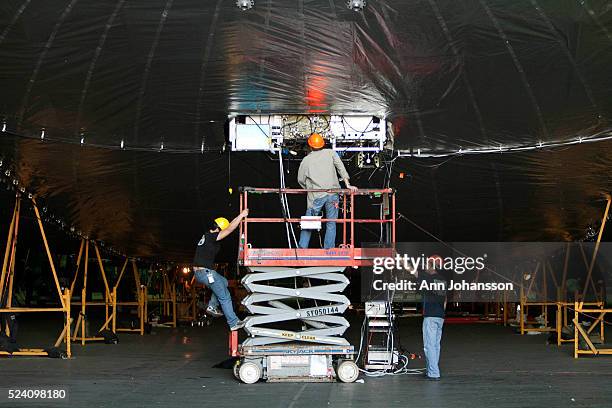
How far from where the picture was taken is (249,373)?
12.8m

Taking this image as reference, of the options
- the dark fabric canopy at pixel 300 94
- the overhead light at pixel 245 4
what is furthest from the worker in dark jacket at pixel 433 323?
the overhead light at pixel 245 4

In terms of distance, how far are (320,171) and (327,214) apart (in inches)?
28.5

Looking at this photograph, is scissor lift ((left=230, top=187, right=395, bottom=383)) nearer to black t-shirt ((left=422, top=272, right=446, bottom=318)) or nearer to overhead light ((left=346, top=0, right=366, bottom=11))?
black t-shirt ((left=422, top=272, right=446, bottom=318))

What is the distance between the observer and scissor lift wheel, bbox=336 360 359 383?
12852 millimetres

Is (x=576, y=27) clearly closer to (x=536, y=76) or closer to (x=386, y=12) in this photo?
(x=536, y=76)

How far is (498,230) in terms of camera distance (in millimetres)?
19609

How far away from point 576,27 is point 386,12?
2.88 metres

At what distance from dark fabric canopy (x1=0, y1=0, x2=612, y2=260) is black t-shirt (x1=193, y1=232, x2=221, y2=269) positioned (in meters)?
2.35

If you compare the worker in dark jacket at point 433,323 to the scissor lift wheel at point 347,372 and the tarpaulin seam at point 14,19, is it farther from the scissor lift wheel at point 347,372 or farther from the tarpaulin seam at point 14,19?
the tarpaulin seam at point 14,19

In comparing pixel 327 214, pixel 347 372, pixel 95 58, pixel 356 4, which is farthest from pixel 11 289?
pixel 356 4

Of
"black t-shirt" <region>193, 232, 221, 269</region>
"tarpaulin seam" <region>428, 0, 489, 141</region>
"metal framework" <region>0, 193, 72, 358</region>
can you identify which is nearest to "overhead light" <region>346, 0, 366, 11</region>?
"tarpaulin seam" <region>428, 0, 489, 141</region>

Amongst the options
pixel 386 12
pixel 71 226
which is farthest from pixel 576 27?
pixel 71 226

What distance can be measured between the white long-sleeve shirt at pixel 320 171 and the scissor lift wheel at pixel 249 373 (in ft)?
9.28

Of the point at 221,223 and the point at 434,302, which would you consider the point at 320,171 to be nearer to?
the point at 221,223
